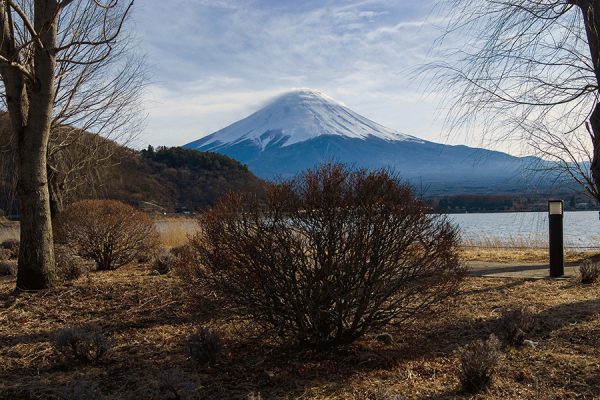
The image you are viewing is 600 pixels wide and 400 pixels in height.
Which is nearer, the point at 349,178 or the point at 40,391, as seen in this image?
the point at 40,391

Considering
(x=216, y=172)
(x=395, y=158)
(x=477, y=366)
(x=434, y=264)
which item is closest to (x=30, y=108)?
(x=434, y=264)

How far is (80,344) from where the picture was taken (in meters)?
4.18

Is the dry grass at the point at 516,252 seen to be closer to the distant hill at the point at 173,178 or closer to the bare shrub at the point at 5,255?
the bare shrub at the point at 5,255

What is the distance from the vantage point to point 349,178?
12.9ft

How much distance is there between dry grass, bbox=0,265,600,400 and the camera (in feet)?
11.6

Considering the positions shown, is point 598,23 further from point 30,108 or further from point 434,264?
point 30,108

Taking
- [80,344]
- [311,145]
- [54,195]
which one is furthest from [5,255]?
[311,145]

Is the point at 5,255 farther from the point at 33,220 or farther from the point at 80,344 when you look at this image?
the point at 80,344

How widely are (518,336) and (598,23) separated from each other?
2886mm

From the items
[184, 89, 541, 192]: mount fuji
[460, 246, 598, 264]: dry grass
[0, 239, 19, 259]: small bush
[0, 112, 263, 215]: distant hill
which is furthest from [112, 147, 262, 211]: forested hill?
[184, 89, 541, 192]: mount fuji

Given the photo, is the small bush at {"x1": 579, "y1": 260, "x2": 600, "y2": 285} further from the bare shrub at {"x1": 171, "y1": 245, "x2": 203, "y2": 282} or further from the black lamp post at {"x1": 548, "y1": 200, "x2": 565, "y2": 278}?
the bare shrub at {"x1": 171, "y1": 245, "x2": 203, "y2": 282}

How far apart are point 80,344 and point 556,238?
703 cm

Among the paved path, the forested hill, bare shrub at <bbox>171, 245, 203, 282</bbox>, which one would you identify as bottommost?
the paved path

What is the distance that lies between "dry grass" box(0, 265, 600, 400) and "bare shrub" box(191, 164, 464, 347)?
1.12ft
